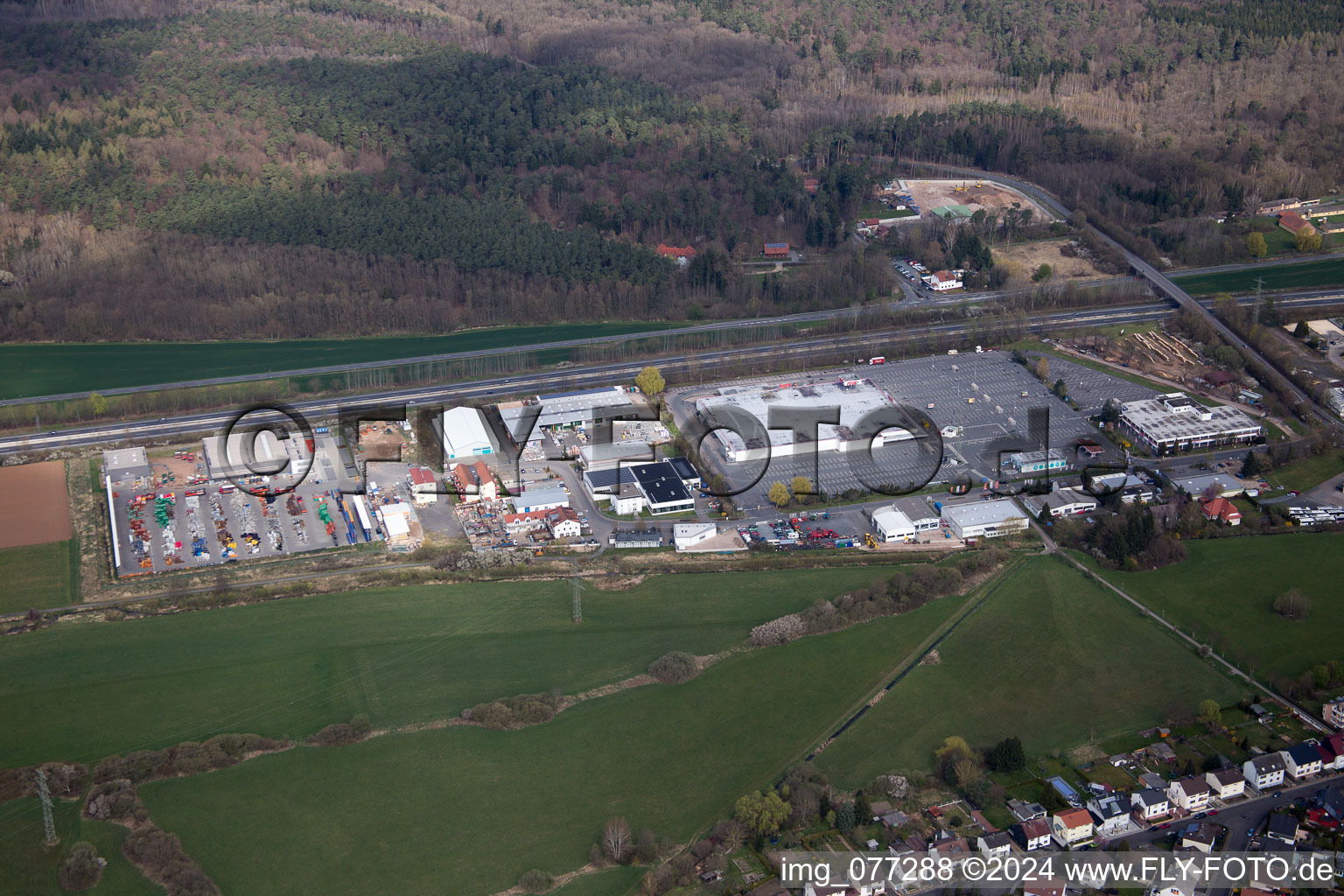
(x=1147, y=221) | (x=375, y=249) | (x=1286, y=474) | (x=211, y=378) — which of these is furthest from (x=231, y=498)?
(x=1147, y=221)

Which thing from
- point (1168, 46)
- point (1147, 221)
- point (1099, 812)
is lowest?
point (1099, 812)

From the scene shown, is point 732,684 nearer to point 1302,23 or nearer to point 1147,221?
point 1147,221

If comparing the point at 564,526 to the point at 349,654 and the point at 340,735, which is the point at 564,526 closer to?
the point at 349,654

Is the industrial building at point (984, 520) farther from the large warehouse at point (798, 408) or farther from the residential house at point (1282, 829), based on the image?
the residential house at point (1282, 829)

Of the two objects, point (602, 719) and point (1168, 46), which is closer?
point (602, 719)

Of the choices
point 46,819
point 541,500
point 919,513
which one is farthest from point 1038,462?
point 46,819

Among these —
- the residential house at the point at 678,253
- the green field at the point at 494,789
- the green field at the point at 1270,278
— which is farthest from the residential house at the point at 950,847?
the residential house at the point at 678,253

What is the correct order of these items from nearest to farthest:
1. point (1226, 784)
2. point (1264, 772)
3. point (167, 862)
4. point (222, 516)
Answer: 1. point (167, 862)
2. point (1226, 784)
3. point (1264, 772)
4. point (222, 516)
